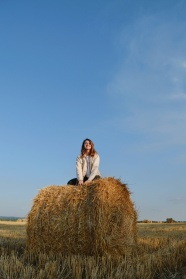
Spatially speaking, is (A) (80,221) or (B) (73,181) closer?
(A) (80,221)

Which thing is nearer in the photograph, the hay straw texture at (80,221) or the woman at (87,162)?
the hay straw texture at (80,221)

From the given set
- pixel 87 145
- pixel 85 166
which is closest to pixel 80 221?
pixel 85 166

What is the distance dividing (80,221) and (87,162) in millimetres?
1901

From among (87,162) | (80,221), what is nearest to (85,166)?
(87,162)

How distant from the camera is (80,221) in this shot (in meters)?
7.36

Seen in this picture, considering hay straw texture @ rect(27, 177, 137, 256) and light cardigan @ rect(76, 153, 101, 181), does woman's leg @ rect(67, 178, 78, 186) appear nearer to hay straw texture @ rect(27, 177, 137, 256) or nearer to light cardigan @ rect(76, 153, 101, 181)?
light cardigan @ rect(76, 153, 101, 181)

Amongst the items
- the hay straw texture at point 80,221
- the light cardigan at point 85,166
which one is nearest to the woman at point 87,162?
the light cardigan at point 85,166

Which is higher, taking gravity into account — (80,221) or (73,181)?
(73,181)

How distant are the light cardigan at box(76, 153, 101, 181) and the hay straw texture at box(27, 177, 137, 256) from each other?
72 cm

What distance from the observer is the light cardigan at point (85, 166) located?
8781 millimetres

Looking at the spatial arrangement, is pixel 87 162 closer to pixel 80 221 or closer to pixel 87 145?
pixel 87 145

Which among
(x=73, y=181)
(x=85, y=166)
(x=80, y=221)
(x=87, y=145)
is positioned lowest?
(x=80, y=221)

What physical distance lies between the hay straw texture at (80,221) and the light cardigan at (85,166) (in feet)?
2.37

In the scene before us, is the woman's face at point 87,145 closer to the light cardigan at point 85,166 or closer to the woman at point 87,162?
the woman at point 87,162
